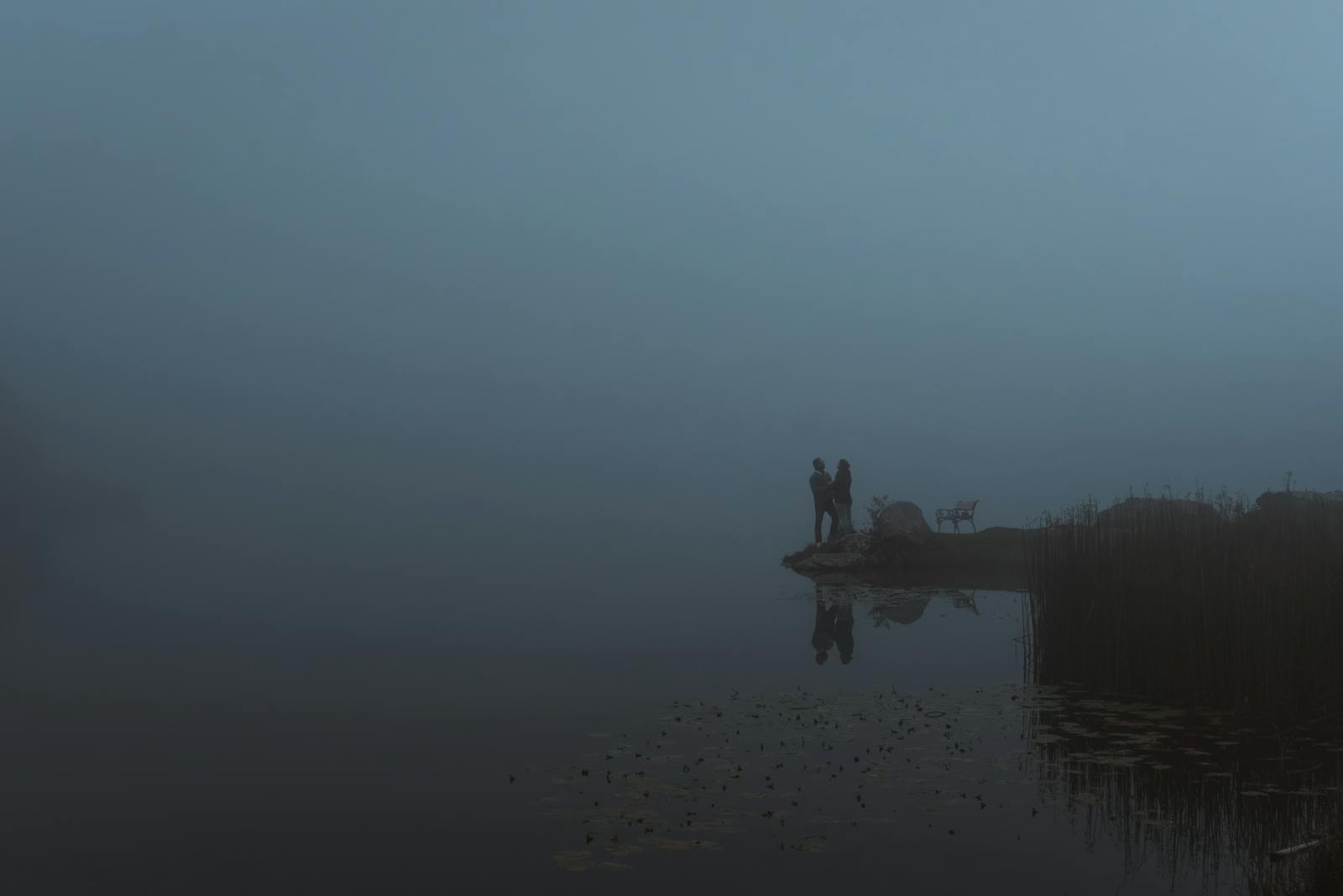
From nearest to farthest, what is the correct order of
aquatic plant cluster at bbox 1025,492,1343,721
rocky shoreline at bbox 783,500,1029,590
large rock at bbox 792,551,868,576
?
aquatic plant cluster at bbox 1025,492,1343,721 → rocky shoreline at bbox 783,500,1029,590 → large rock at bbox 792,551,868,576

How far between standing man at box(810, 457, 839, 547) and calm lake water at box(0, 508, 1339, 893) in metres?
15.3

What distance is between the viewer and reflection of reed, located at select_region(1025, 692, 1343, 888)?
751cm

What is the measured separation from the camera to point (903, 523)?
33.3m

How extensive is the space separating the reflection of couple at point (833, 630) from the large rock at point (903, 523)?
8.72m

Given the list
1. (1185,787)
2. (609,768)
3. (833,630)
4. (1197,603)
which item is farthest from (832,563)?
(1185,787)

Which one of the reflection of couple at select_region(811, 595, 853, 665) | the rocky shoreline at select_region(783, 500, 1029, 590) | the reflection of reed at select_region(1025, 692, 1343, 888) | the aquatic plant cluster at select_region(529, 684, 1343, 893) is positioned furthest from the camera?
the rocky shoreline at select_region(783, 500, 1029, 590)

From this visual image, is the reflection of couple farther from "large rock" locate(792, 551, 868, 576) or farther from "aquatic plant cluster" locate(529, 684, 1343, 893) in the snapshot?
"large rock" locate(792, 551, 868, 576)

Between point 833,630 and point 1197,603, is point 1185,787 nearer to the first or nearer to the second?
point 1197,603

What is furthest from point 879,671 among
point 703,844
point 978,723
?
point 703,844

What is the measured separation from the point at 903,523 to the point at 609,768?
80.4ft

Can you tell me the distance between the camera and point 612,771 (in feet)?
32.3

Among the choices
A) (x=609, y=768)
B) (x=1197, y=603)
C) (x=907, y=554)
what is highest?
(x=907, y=554)

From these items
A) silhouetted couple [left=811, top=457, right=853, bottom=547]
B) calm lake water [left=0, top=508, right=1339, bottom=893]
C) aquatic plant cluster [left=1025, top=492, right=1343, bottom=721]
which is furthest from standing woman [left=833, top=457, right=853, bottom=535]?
aquatic plant cluster [left=1025, top=492, right=1343, bottom=721]

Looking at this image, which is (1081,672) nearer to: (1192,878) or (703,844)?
(1192,878)
